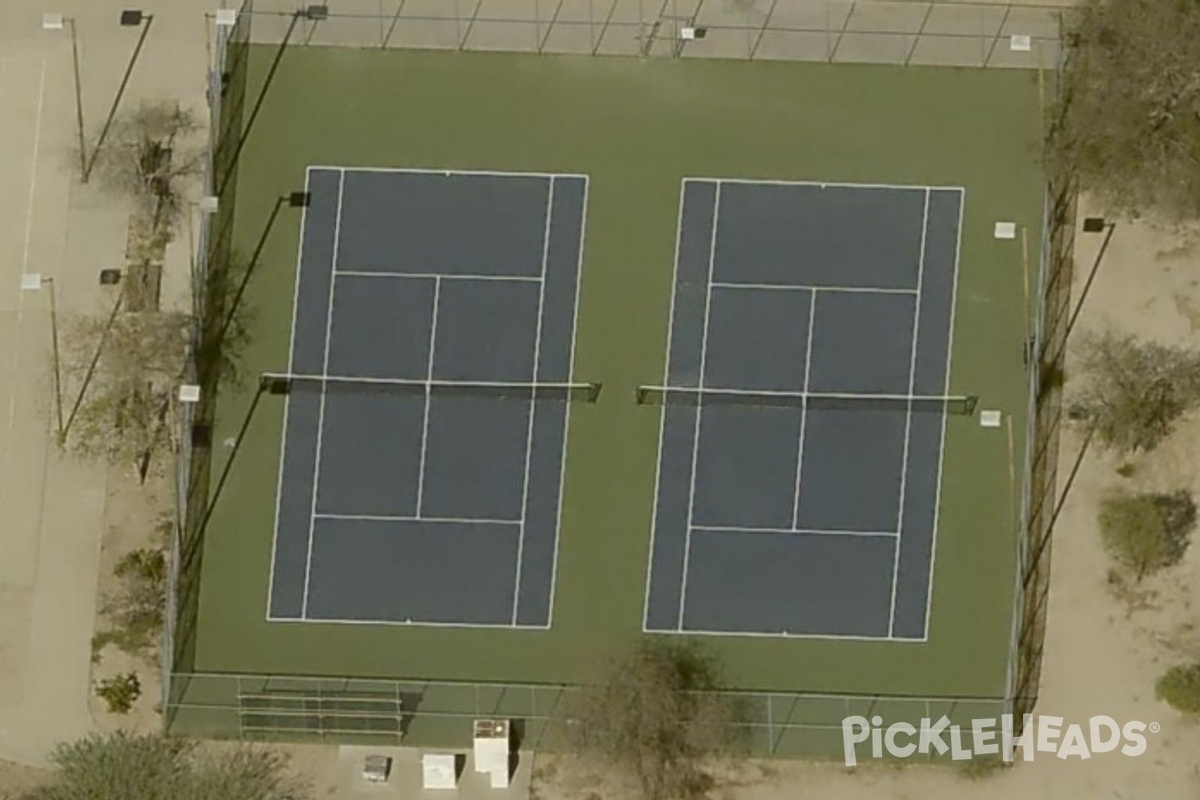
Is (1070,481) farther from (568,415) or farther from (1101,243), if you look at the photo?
(568,415)

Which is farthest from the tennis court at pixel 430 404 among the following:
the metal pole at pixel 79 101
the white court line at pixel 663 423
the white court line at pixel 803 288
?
the metal pole at pixel 79 101

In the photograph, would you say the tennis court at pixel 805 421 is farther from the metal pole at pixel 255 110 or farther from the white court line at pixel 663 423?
the metal pole at pixel 255 110

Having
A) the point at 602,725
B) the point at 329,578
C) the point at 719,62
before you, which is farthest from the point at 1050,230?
the point at 329,578

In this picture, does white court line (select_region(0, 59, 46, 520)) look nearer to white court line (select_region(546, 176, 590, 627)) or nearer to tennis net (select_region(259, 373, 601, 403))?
tennis net (select_region(259, 373, 601, 403))

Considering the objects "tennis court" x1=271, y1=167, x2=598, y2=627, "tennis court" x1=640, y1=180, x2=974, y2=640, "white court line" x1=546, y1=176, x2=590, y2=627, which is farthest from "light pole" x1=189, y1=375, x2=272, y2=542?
"tennis court" x1=640, y1=180, x2=974, y2=640

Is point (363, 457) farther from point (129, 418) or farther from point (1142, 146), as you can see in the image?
point (1142, 146)

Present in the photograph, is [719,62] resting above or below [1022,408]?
above
